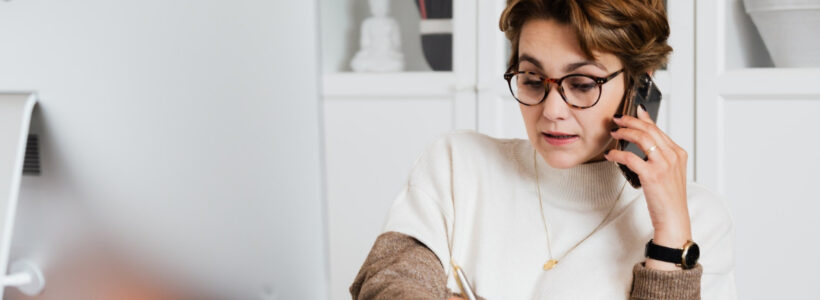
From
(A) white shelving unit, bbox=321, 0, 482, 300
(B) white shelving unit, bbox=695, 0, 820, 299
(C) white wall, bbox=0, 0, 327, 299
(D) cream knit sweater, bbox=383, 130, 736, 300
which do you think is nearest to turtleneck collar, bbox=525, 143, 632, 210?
(D) cream knit sweater, bbox=383, 130, 736, 300

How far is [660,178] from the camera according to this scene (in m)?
0.90

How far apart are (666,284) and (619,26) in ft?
0.97

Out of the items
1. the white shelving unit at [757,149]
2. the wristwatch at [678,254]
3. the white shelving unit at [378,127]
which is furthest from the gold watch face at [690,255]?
the white shelving unit at [378,127]

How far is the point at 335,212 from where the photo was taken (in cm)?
225

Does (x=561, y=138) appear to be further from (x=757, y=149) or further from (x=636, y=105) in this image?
(x=757, y=149)

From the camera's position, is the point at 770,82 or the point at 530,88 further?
the point at 770,82

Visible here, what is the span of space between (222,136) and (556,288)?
513 mm

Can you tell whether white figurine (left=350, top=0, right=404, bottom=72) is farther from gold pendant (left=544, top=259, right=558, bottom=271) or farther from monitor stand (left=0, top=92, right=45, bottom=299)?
monitor stand (left=0, top=92, right=45, bottom=299)

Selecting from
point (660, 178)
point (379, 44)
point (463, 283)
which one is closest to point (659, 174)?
point (660, 178)

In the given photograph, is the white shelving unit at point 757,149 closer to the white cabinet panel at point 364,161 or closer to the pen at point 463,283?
the white cabinet panel at point 364,161

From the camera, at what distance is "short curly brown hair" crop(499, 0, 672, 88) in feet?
2.93

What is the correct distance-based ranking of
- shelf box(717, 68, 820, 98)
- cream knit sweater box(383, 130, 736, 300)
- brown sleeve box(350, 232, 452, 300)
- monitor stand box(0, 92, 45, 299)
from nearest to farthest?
monitor stand box(0, 92, 45, 299), brown sleeve box(350, 232, 452, 300), cream knit sweater box(383, 130, 736, 300), shelf box(717, 68, 820, 98)

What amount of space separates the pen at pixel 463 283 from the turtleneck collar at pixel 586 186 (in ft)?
0.55

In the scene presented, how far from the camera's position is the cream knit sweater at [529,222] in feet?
3.17
